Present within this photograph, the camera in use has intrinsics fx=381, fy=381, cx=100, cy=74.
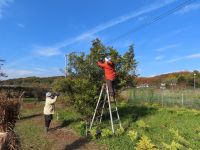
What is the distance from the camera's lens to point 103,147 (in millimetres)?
12664

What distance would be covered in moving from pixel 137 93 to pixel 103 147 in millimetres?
25099

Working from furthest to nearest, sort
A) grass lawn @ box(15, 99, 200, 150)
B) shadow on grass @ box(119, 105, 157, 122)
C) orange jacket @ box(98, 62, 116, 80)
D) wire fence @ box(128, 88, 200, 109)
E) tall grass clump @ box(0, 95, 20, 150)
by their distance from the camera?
wire fence @ box(128, 88, 200, 109) < shadow on grass @ box(119, 105, 157, 122) < orange jacket @ box(98, 62, 116, 80) < grass lawn @ box(15, 99, 200, 150) < tall grass clump @ box(0, 95, 20, 150)

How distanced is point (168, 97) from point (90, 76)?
15121 mm

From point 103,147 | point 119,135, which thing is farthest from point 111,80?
point 103,147

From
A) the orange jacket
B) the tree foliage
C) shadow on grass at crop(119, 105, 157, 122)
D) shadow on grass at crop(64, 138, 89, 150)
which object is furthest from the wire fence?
shadow on grass at crop(64, 138, 89, 150)

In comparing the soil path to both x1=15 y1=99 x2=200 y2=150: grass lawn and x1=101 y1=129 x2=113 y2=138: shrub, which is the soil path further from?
x1=101 y1=129 x2=113 y2=138: shrub

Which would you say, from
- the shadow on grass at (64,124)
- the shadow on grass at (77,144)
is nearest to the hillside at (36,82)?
the shadow on grass at (64,124)

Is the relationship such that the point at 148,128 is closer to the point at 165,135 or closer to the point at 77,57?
the point at 165,135

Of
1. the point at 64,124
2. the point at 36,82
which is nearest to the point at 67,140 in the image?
the point at 64,124

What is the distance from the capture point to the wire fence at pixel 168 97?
29234 mm

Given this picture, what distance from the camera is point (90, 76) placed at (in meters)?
18.4

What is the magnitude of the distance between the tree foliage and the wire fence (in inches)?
428

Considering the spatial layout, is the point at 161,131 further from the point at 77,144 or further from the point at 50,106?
the point at 50,106

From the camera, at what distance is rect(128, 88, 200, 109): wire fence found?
95.9ft
